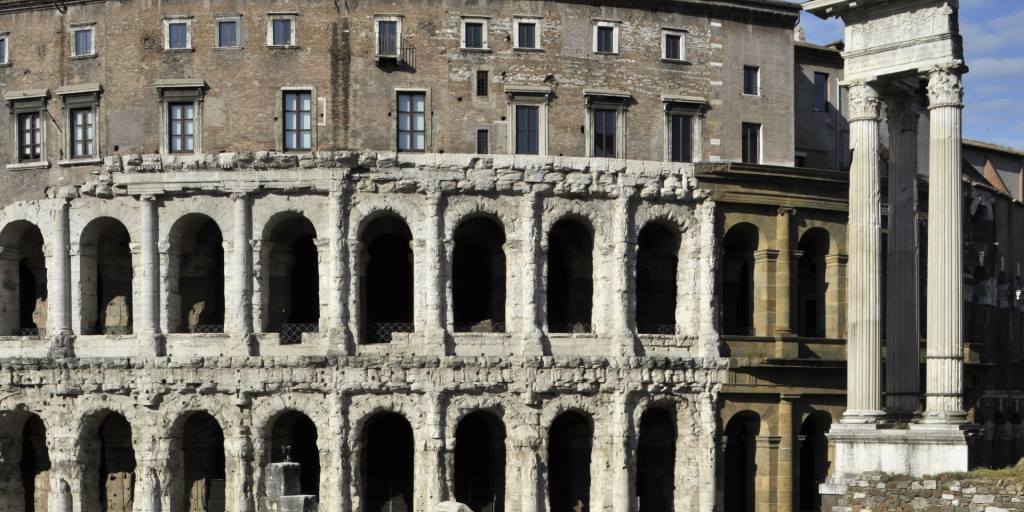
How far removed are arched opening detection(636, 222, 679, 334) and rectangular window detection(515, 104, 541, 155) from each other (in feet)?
16.1

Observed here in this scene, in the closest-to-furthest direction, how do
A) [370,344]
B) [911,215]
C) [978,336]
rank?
[911,215]
[370,344]
[978,336]

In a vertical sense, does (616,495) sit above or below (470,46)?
below

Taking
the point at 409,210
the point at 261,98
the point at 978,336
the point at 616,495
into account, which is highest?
the point at 261,98

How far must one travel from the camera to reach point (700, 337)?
55.6 meters

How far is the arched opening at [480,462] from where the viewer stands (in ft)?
182

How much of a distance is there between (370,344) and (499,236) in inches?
226

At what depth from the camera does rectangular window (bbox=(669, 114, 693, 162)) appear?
5591 centimetres

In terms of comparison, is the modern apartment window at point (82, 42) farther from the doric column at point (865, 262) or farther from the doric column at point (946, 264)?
the doric column at point (946, 264)

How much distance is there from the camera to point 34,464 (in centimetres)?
5812

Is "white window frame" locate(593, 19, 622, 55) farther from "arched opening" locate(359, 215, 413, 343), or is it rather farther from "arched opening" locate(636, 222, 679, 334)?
"arched opening" locate(359, 215, 413, 343)

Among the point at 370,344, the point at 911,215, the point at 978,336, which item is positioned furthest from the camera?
the point at 978,336

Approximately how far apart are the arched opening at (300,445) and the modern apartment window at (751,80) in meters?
17.2

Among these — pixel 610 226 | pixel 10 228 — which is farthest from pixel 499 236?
pixel 10 228

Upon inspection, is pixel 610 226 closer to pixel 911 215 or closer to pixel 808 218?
pixel 808 218
